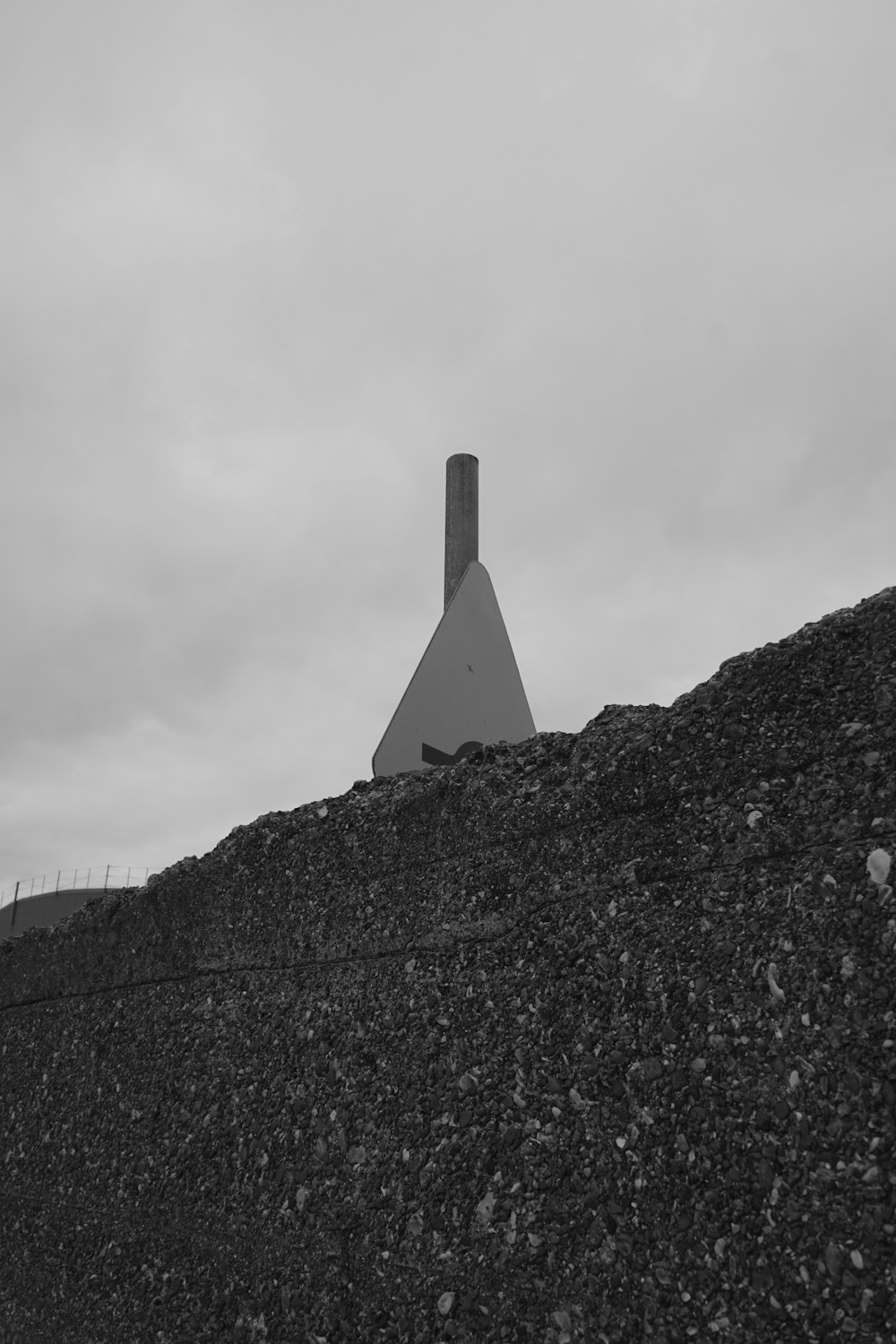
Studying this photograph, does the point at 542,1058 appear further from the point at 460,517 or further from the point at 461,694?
the point at 460,517

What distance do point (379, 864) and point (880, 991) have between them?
1.50m

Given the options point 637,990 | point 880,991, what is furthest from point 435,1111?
point 880,991

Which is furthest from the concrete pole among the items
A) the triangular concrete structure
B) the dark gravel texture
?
the dark gravel texture

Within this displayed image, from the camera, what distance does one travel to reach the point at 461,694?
394 cm

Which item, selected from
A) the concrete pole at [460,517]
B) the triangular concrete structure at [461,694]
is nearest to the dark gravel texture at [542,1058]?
the triangular concrete structure at [461,694]

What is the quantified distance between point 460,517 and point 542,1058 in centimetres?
311

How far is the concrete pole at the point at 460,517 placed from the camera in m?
4.82

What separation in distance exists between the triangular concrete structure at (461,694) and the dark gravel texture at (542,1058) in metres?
0.46

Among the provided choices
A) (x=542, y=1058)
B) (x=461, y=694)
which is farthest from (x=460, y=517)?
(x=542, y=1058)

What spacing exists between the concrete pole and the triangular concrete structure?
49 cm

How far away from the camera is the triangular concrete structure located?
3707 mm

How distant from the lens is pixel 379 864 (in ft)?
9.53

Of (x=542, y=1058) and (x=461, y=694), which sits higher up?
(x=461, y=694)

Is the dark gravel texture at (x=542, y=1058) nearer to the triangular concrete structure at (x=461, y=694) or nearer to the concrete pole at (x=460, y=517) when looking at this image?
the triangular concrete structure at (x=461, y=694)
